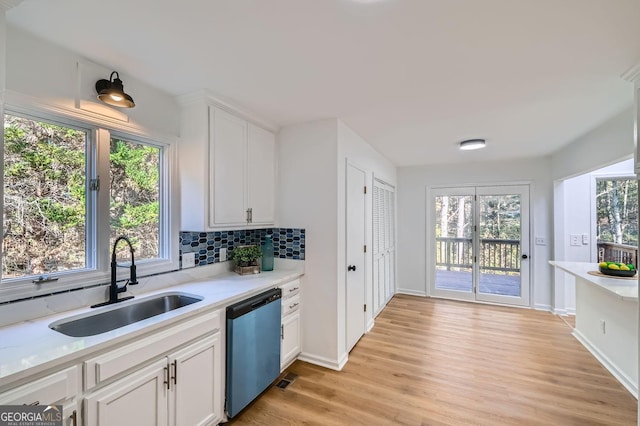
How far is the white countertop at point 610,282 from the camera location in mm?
2165

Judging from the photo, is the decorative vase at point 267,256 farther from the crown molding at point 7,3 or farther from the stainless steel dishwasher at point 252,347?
the crown molding at point 7,3

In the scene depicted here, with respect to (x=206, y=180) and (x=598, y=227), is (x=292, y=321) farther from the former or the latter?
(x=598, y=227)

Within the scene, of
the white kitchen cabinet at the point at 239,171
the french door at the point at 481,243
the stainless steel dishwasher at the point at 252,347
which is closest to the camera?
the stainless steel dishwasher at the point at 252,347

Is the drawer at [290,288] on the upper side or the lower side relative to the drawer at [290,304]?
upper

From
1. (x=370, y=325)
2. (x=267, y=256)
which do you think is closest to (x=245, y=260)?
(x=267, y=256)

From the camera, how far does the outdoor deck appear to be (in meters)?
4.50

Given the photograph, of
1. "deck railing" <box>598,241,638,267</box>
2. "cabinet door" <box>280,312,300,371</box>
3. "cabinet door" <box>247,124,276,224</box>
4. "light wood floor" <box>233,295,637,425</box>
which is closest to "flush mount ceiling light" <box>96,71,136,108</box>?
"cabinet door" <box>247,124,276,224</box>

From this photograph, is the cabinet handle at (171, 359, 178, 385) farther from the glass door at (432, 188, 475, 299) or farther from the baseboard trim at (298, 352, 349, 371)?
the glass door at (432, 188, 475, 299)

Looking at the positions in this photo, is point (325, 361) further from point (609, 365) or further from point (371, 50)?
point (609, 365)

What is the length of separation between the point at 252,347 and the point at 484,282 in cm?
419

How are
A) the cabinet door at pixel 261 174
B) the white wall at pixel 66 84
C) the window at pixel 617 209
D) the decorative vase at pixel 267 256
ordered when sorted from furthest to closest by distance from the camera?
1. the window at pixel 617 209
2. the decorative vase at pixel 267 256
3. the cabinet door at pixel 261 174
4. the white wall at pixel 66 84

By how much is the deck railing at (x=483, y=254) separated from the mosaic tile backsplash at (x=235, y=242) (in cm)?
322

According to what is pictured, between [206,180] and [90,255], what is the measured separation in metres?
0.91

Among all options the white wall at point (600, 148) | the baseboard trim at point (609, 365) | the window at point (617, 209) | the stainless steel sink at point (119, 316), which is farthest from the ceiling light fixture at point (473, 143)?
the stainless steel sink at point (119, 316)
